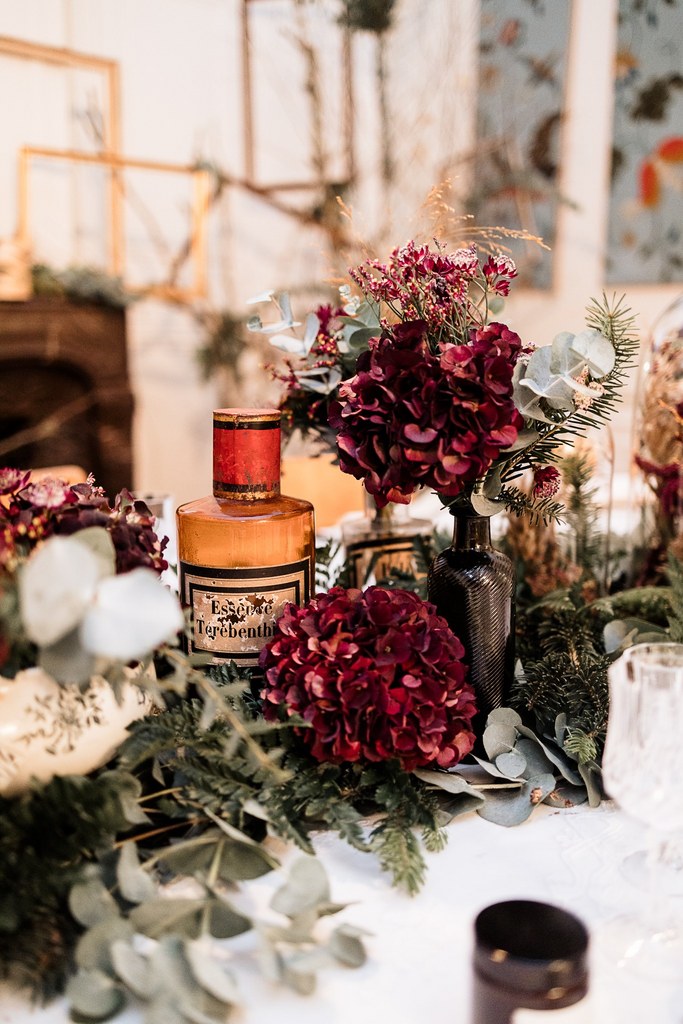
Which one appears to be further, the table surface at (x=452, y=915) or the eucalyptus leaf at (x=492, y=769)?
the eucalyptus leaf at (x=492, y=769)

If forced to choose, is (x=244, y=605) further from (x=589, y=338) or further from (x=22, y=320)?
(x=22, y=320)

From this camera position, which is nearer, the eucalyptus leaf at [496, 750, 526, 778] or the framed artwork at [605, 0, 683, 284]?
the eucalyptus leaf at [496, 750, 526, 778]

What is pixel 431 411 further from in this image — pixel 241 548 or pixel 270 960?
pixel 270 960

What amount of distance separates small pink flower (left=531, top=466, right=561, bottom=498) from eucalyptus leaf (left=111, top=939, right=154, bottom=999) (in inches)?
17.8

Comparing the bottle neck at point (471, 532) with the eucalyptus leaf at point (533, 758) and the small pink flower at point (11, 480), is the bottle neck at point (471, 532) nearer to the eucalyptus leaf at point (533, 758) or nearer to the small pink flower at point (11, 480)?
the eucalyptus leaf at point (533, 758)

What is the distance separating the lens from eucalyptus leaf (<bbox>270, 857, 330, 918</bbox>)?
20.4 inches

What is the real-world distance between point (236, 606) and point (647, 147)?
9.67ft

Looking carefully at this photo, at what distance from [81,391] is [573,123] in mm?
2067

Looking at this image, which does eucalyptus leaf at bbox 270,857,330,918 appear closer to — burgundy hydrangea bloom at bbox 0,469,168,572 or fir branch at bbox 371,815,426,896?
fir branch at bbox 371,815,426,896

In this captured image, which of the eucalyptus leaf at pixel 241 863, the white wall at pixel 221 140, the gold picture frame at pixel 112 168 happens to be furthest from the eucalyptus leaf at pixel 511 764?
the gold picture frame at pixel 112 168

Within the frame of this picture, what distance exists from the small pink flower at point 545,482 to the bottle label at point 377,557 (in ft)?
1.08

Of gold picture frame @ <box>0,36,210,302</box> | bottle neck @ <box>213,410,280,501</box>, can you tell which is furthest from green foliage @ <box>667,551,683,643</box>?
gold picture frame @ <box>0,36,210,302</box>

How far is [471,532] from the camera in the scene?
30.1 inches

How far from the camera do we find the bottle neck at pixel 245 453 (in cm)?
75
